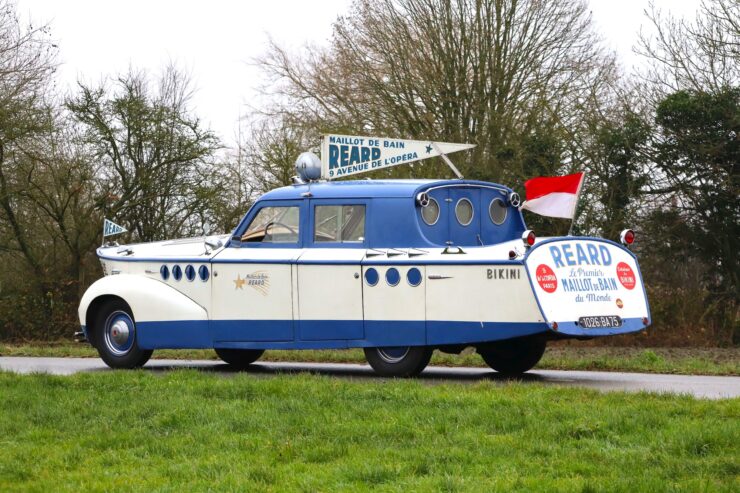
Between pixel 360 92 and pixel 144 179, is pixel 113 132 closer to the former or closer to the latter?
pixel 144 179

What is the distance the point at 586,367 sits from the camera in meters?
14.9

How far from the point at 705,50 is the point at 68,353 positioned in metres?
14.6

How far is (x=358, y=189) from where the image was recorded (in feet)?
44.6

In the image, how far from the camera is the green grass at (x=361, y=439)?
709cm

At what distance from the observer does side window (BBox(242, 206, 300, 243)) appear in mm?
13859

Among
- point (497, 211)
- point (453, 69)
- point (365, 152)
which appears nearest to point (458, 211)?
point (497, 211)

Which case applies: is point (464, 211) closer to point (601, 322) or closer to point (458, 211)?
point (458, 211)

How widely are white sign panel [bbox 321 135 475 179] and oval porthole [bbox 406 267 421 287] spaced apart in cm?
242

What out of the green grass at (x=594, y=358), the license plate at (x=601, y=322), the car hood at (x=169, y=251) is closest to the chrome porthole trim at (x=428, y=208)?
the license plate at (x=601, y=322)

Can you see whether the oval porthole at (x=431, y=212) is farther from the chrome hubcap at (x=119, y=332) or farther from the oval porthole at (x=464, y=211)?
the chrome hubcap at (x=119, y=332)

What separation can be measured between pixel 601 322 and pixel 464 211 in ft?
6.97

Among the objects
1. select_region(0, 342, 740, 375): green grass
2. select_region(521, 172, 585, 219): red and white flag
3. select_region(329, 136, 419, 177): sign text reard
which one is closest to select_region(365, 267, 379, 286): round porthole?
select_region(521, 172, 585, 219): red and white flag

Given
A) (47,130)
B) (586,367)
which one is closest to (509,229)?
(586,367)

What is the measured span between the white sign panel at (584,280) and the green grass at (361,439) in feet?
3.94
